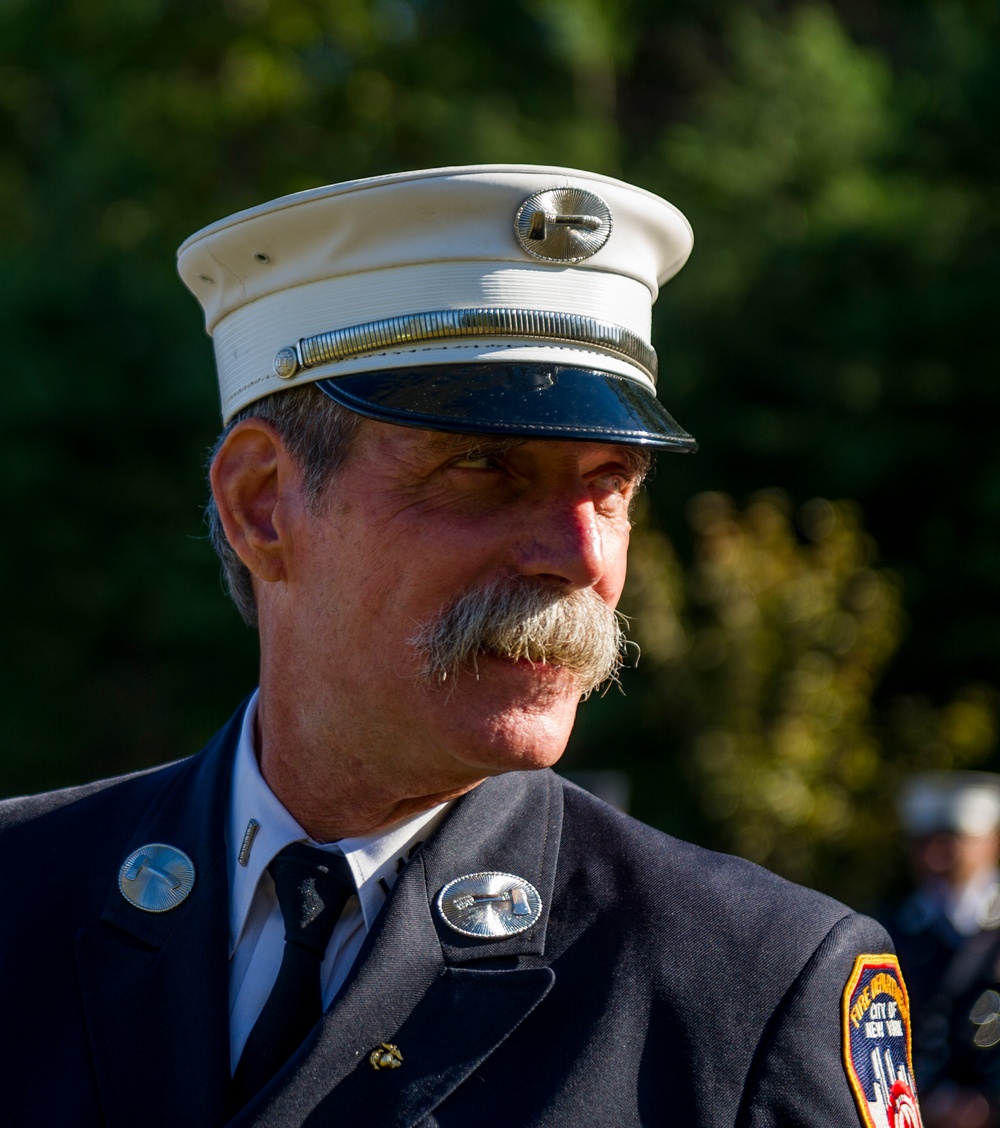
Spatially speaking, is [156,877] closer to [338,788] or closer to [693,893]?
[338,788]

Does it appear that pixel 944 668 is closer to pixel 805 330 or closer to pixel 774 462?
pixel 774 462

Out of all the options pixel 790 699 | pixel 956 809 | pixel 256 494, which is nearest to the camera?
pixel 256 494

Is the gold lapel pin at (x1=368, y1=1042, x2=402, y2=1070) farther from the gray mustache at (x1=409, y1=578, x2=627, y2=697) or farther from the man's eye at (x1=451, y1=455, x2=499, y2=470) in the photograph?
the man's eye at (x1=451, y1=455, x2=499, y2=470)

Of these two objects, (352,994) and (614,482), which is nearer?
(352,994)

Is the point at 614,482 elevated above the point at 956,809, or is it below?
above

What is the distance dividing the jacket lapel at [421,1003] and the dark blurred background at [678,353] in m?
6.75

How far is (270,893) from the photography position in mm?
2188

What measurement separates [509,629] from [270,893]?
0.59 metres

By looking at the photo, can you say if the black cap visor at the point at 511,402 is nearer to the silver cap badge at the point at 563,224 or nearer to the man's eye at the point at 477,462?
the man's eye at the point at 477,462

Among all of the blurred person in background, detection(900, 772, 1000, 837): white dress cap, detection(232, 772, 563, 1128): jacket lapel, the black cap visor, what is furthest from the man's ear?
detection(900, 772, 1000, 837): white dress cap

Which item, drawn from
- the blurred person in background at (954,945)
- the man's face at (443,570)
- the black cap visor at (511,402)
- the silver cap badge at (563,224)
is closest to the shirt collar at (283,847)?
the man's face at (443,570)

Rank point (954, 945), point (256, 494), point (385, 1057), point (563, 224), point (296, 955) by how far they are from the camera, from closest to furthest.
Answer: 1. point (385, 1057)
2. point (296, 955)
3. point (563, 224)
4. point (256, 494)
5. point (954, 945)

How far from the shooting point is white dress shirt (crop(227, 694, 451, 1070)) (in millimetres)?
2100

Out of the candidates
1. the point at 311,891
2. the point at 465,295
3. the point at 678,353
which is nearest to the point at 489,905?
the point at 311,891
